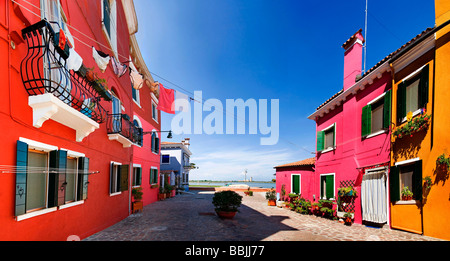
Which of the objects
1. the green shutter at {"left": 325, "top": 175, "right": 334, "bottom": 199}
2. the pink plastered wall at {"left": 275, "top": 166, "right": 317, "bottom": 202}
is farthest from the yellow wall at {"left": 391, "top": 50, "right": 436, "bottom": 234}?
the pink plastered wall at {"left": 275, "top": 166, "right": 317, "bottom": 202}

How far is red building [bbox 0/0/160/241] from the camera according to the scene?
12.4ft

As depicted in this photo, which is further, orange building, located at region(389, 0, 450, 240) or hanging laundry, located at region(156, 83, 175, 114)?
hanging laundry, located at region(156, 83, 175, 114)

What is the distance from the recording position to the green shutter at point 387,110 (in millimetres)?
8445

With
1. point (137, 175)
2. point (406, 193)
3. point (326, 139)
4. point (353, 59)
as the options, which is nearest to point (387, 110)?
point (406, 193)

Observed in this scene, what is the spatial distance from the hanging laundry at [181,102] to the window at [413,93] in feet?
34.3

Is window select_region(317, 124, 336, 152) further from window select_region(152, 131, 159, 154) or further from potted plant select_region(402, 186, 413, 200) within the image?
window select_region(152, 131, 159, 154)

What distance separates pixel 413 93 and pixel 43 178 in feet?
40.1

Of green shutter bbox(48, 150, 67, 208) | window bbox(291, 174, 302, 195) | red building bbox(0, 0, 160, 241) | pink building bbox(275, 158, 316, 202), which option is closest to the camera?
red building bbox(0, 0, 160, 241)

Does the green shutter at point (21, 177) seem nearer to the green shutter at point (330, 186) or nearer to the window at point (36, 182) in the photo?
the window at point (36, 182)

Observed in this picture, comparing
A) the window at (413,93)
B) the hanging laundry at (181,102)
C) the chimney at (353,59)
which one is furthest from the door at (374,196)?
the hanging laundry at (181,102)

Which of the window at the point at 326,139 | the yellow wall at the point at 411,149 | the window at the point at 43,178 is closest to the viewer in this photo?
A: the window at the point at 43,178

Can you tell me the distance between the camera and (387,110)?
8500mm

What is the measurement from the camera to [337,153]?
11.6 meters

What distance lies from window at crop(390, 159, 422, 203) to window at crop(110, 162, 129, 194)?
37.9ft
